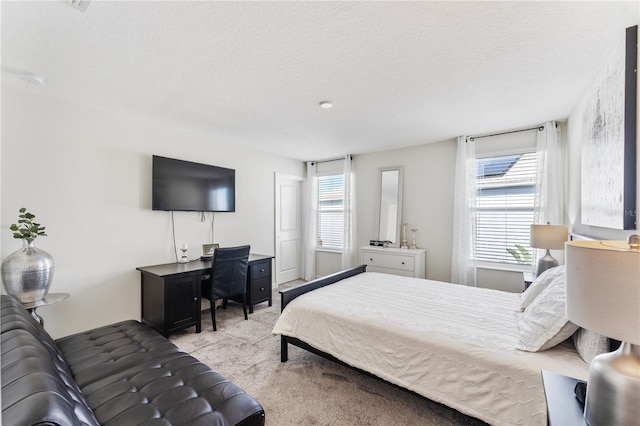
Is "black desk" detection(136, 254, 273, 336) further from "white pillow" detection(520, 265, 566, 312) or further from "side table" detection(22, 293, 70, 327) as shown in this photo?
"white pillow" detection(520, 265, 566, 312)

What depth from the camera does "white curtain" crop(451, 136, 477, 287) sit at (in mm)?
3752

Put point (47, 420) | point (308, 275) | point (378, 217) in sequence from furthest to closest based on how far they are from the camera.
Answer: point (308, 275) → point (378, 217) → point (47, 420)

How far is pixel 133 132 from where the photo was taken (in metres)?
3.16

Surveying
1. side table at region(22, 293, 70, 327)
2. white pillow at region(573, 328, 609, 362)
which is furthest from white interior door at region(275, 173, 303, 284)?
white pillow at region(573, 328, 609, 362)

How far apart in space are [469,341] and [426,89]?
2.01 metres

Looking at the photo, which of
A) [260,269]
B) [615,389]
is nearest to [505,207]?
[615,389]

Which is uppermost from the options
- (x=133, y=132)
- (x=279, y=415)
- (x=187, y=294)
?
(x=133, y=132)

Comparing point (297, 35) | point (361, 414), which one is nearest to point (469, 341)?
point (361, 414)

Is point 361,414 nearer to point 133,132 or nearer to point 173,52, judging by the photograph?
point 173,52

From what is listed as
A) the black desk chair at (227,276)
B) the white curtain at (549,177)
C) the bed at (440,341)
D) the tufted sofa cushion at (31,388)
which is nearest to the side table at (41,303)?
the tufted sofa cushion at (31,388)

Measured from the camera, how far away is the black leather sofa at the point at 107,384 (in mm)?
891

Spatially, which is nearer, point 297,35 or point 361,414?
point 297,35

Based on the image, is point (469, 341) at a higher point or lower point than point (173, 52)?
lower

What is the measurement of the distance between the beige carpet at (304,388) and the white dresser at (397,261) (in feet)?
6.50
